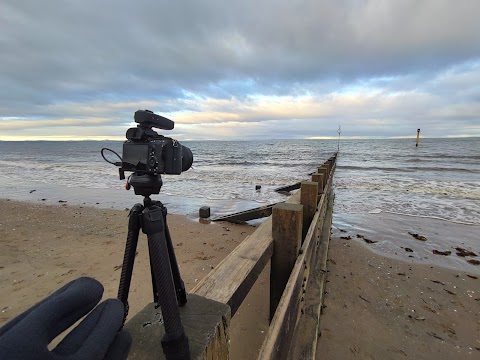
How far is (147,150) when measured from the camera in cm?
106

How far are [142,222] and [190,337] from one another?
0.47 meters

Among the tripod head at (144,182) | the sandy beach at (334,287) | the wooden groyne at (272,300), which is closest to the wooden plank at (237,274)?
the wooden groyne at (272,300)

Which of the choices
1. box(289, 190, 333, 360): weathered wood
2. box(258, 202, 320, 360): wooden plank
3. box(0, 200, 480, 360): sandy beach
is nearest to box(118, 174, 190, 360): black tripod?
box(258, 202, 320, 360): wooden plank

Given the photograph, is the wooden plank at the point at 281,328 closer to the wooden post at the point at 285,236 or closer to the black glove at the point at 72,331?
the wooden post at the point at 285,236

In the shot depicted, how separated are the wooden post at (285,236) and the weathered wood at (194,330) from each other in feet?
4.00

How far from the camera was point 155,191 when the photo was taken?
1.13m

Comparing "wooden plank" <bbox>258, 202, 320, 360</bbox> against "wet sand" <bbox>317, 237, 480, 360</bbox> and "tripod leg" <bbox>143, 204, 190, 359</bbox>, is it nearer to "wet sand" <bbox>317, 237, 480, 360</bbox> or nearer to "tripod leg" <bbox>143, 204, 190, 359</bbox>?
"tripod leg" <bbox>143, 204, 190, 359</bbox>

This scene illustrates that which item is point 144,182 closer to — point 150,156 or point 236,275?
point 150,156

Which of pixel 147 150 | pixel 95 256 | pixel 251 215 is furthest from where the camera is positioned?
pixel 251 215

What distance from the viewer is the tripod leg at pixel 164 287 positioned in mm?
825

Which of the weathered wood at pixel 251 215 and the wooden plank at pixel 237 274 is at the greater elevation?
the wooden plank at pixel 237 274

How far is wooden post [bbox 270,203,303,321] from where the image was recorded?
2225 millimetres

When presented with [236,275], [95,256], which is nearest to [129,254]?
[236,275]

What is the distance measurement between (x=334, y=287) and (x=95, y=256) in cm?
484
